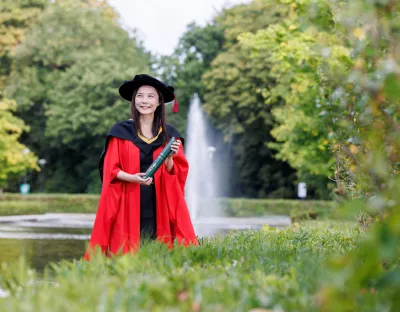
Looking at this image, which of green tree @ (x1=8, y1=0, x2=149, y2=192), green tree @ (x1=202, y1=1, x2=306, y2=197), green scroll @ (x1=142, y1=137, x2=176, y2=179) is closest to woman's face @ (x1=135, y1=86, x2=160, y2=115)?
green scroll @ (x1=142, y1=137, x2=176, y2=179)

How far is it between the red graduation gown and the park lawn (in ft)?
3.15

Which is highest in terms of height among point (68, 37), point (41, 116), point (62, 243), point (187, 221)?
point (68, 37)

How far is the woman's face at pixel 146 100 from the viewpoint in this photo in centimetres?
610

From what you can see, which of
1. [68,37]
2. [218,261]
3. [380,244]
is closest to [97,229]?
[218,261]

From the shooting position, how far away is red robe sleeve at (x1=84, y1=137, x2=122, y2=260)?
5.63 metres

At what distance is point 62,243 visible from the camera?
49.1 feet

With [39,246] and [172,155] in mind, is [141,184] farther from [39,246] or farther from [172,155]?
[39,246]

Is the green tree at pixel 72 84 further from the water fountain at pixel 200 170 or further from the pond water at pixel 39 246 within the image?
the pond water at pixel 39 246

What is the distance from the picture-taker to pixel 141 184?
5.82 metres

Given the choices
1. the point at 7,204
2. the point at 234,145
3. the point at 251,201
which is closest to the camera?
the point at 7,204

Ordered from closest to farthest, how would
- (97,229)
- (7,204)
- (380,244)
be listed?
(380,244) → (97,229) → (7,204)

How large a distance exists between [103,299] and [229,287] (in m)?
0.63

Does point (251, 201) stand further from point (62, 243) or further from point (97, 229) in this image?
point (97, 229)

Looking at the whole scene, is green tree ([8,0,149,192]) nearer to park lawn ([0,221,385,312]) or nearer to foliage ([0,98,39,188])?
foliage ([0,98,39,188])
